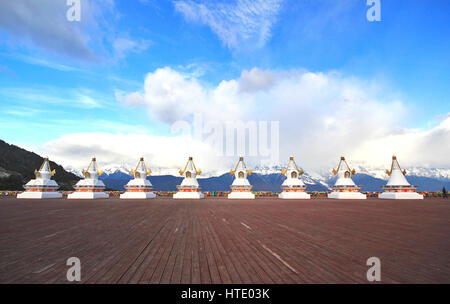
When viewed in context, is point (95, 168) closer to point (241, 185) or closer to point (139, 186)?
point (139, 186)

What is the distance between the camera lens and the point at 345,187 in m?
47.2

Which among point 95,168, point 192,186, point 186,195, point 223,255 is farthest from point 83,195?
point 223,255

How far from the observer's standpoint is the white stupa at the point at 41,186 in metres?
43.4

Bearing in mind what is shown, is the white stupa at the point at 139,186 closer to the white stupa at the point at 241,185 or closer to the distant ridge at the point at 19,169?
the white stupa at the point at 241,185

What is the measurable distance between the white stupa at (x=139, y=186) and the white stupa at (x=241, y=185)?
57.7 feet

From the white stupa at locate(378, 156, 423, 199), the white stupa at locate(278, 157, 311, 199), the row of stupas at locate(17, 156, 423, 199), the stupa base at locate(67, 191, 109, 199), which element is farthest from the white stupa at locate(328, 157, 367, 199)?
the stupa base at locate(67, 191, 109, 199)

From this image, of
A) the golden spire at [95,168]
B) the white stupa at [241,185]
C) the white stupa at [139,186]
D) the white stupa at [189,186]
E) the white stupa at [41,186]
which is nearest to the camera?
the white stupa at [41,186]

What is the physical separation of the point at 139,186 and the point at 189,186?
10.2m

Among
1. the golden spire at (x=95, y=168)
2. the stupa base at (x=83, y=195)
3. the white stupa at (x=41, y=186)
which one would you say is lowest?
the stupa base at (x=83, y=195)

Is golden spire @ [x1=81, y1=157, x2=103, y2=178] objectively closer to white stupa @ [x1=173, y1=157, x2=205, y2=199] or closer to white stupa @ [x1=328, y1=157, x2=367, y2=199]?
white stupa @ [x1=173, y1=157, x2=205, y2=199]

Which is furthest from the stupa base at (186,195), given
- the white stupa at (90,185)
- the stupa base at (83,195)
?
the stupa base at (83,195)
